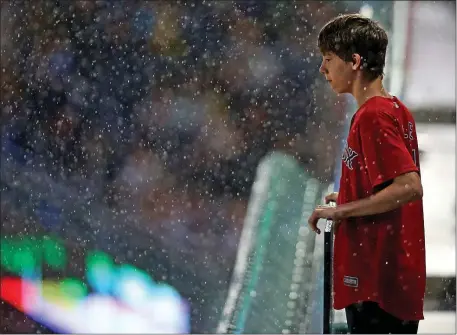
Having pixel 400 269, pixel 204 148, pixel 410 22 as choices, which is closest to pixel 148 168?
pixel 204 148

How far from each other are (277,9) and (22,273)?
1571mm

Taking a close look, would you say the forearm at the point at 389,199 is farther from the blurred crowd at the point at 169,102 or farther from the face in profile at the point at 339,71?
the blurred crowd at the point at 169,102

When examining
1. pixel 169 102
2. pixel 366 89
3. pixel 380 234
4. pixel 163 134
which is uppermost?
pixel 169 102

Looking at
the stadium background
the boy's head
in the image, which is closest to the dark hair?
the boy's head

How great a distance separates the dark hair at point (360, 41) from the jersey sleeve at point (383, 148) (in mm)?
73

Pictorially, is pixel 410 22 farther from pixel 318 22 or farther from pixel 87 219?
pixel 87 219

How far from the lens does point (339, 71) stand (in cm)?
71

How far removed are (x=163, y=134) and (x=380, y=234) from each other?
2.13 meters

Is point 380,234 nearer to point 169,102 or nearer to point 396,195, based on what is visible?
point 396,195

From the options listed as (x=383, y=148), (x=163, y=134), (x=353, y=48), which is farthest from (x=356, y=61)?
(x=163, y=134)

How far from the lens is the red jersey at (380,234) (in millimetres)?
658

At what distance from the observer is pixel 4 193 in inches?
101

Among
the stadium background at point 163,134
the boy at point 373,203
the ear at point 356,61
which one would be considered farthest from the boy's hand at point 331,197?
the stadium background at point 163,134

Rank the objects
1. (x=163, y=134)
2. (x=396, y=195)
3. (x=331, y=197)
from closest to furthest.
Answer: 1. (x=396, y=195)
2. (x=331, y=197)
3. (x=163, y=134)
